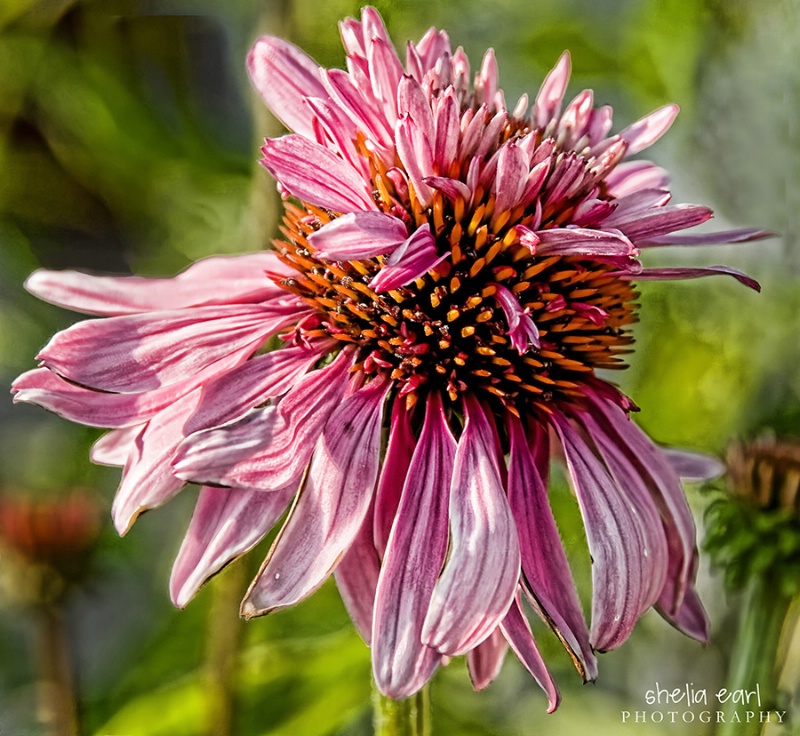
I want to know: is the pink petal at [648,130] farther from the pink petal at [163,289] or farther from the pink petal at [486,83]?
the pink petal at [163,289]

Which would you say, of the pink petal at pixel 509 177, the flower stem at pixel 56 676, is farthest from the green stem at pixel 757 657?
the flower stem at pixel 56 676

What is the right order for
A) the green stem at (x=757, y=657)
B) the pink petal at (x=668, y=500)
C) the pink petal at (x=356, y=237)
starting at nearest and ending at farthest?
1. the pink petal at (x=356, y=237)
2. the pink petal at (x=668, y=500)
3. the green stem at (x=757, y=657)

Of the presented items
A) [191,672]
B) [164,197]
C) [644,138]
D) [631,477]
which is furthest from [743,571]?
[164,197]

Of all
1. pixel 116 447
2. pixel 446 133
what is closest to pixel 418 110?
pixel 446 133

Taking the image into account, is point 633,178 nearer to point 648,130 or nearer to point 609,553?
point 648,130

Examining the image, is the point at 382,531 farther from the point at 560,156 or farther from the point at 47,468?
the point at 47,468

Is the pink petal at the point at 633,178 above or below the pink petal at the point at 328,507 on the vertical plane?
above

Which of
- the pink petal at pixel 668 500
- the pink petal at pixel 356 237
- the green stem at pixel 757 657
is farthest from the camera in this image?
the green stem at pixel 757 657
